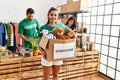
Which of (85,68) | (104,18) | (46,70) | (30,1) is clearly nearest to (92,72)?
(85,68)

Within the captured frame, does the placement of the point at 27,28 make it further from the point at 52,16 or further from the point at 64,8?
the point at 64,8

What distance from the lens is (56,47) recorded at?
1.92 m

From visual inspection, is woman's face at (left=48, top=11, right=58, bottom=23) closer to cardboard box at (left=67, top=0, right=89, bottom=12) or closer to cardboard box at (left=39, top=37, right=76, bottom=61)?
cardboard box at (left=39, top=37, right=76, bottom=61)

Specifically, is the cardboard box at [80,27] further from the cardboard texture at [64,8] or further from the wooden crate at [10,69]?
the wooden crate at [10,69]

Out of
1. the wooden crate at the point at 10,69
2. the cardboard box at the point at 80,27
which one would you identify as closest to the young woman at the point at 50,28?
the wooden crate at the point at 10,69

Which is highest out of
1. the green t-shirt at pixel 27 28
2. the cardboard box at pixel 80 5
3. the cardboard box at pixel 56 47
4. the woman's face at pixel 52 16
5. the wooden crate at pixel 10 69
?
the cardboard box at pixel 80 5

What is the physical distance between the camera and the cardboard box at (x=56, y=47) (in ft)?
6.20

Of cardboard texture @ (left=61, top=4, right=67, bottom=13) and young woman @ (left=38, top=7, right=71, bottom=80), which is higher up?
cardboard texture @ (left=61, top=4, right=67, bottom=13)

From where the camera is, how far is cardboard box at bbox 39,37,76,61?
189 cm

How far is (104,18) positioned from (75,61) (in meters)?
1.22

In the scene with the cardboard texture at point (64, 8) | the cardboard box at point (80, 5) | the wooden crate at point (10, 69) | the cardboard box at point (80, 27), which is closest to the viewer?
the wooden crate at point (10, 69)

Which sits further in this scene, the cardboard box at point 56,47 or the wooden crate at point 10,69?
the wooden crate at point 10,69

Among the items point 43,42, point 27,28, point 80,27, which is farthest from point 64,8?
point 43,42

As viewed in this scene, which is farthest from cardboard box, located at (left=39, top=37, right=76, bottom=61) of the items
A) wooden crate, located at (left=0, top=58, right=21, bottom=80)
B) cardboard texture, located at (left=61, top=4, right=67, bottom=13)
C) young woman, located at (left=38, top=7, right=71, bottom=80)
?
cardboard texture, located at (left=61, top=4, right=67, bottom=13)
